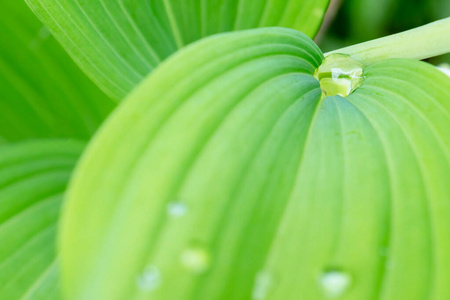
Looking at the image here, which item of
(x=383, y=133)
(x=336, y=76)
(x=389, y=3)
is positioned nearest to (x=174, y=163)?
(x=383, y=133)

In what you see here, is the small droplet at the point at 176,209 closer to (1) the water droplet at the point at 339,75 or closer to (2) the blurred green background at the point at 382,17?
(1) the water droplet at the point at 339,75

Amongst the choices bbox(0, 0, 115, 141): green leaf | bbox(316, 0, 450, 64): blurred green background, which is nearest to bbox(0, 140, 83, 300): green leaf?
bbox(0, 0, 115, 141): green leaf

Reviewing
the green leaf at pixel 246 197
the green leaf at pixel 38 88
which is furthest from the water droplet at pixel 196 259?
the green leaf at pixel 38 88

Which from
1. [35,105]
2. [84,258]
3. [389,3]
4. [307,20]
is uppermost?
[389,3]

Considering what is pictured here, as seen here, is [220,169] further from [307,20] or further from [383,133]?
[307,20]

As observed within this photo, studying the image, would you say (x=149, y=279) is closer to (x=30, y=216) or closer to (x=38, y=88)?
(x=30, y=216)

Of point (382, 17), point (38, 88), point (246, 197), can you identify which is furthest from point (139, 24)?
point (382, 17)
